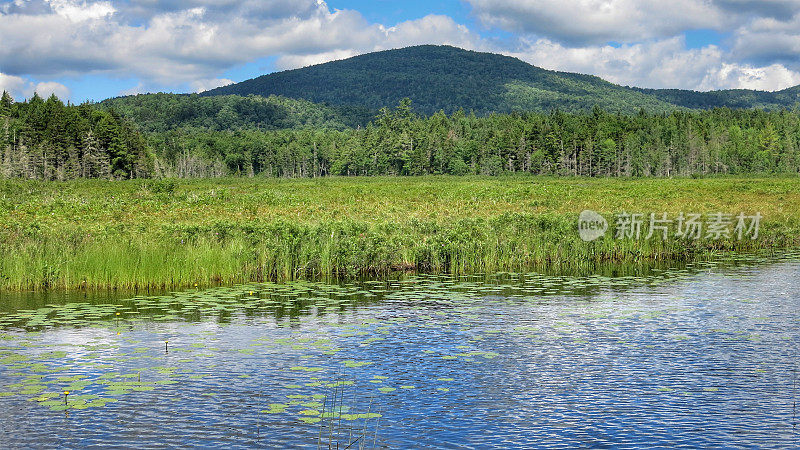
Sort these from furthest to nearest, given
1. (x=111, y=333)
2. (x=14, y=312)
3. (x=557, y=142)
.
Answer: (x=557, y=142), (x=14, y=312), (x=111, y=333)

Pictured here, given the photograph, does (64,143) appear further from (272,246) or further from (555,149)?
(555,149)

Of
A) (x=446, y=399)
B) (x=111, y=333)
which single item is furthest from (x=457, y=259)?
(x=446, y=399)

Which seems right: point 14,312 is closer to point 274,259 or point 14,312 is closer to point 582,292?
point 274,259

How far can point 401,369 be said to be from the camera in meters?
12.5

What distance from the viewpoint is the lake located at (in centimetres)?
954

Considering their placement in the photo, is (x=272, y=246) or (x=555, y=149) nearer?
(x=272, y=246)

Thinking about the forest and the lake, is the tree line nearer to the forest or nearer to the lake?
the forest

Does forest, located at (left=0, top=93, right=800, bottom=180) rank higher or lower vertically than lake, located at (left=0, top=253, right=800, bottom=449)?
higher

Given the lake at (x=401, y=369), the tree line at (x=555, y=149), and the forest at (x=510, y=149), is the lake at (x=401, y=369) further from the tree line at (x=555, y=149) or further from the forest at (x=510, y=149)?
the tree line at (x=555, y=149)

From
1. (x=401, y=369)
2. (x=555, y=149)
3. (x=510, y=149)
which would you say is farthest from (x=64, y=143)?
(x=401, y=369)

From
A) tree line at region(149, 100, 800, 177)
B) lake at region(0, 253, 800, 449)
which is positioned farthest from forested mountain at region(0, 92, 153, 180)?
lake at region(0, 253, 800, 449)

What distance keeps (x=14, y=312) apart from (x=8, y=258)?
422 cm

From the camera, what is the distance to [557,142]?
6186 inches

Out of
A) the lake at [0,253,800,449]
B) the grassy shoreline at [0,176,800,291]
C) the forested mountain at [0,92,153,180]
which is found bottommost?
the lake at [0,253,800,449]
